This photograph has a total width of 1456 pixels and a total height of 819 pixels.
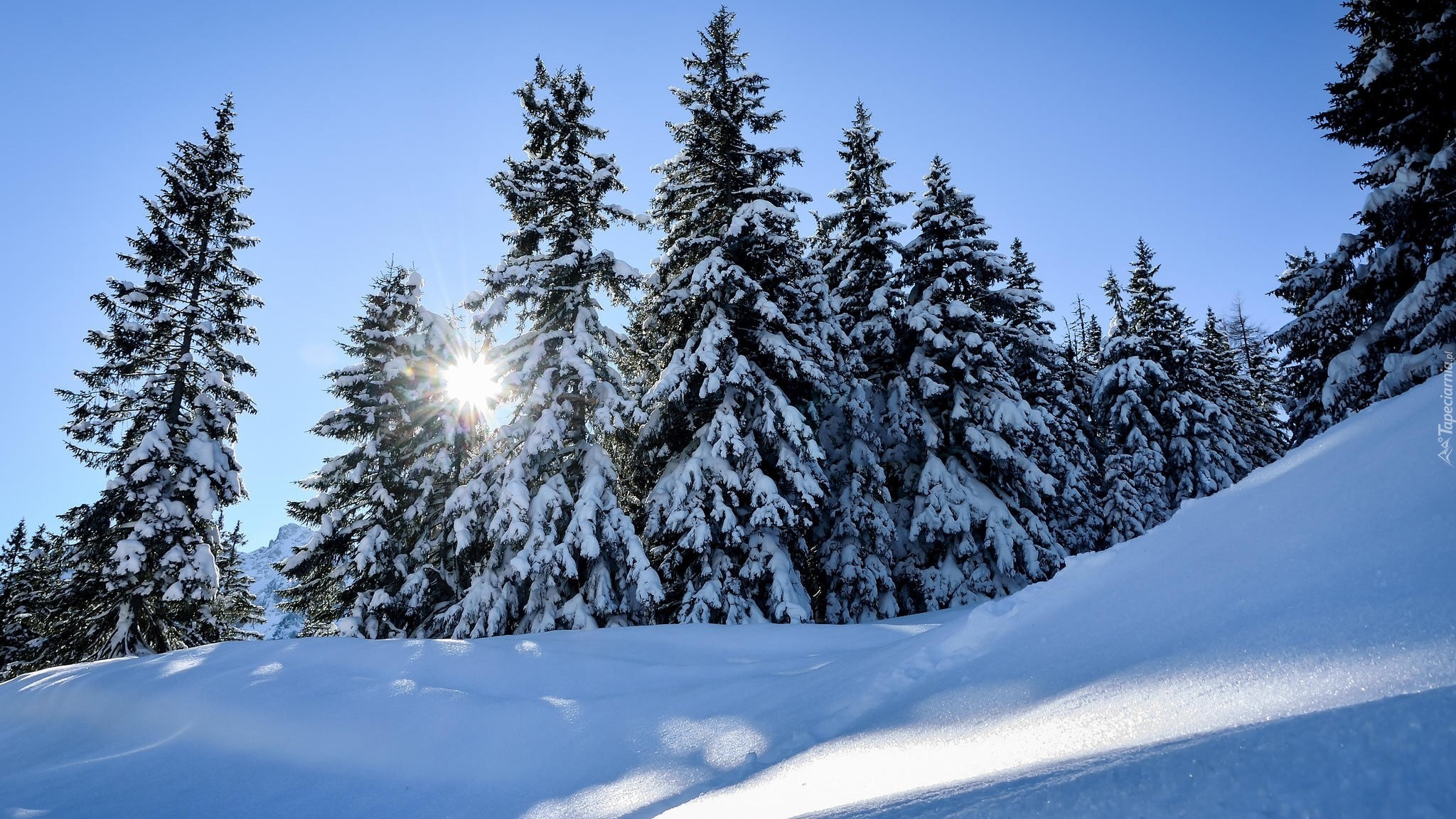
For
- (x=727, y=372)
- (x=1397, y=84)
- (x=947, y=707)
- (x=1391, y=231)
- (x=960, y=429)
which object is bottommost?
(x=947, y=707)

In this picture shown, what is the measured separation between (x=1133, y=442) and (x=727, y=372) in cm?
2126

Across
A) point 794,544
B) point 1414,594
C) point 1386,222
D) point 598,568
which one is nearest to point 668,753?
point 1414,594

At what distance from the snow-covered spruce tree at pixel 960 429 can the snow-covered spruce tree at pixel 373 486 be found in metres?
12.6

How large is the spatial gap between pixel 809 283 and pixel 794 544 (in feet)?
23.1

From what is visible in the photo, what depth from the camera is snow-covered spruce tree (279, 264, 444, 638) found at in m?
15.3

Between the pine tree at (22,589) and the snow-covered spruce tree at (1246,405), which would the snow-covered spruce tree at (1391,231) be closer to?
the snow-covered spruce tree at (1246,405)

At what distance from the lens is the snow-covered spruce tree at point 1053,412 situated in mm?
18406

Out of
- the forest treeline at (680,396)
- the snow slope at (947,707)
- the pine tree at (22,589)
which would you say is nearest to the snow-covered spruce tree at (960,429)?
the forest treeline at (680,396)

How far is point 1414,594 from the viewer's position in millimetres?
2354

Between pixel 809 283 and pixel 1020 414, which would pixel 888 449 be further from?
pixel 809 283

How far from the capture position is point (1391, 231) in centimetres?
1283

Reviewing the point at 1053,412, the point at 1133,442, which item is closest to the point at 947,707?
the point at 1053,412

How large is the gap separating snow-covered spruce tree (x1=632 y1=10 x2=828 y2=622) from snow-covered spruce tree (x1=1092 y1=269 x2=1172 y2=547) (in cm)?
1725

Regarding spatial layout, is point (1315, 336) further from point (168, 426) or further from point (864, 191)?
point (168, 426)
